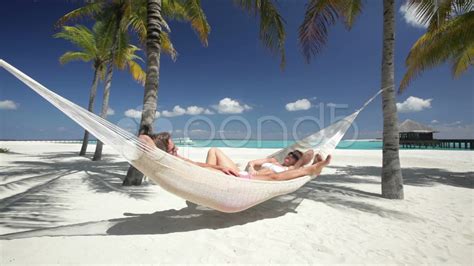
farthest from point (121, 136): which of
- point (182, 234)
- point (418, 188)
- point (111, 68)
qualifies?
point (111, 68)

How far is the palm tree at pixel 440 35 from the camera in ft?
10.1

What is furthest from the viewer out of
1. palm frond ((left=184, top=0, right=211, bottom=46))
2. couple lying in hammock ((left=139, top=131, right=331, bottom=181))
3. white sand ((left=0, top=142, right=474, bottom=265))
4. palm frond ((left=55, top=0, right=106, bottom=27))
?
palm frond ((left=55, top=0, right=106, bottom=27))

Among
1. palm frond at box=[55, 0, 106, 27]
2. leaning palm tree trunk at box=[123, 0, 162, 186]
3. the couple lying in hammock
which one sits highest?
palm frond at box=[55, 0, 106, 27]

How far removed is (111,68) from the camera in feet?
20.5

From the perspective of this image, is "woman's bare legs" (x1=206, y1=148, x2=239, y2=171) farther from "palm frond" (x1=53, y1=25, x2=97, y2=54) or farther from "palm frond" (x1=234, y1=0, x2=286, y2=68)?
"palm frond" (x1=53, y1=25, x2=97, y2=54)

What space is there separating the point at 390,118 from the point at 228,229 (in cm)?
236

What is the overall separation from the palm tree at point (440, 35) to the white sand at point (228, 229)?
229 cm

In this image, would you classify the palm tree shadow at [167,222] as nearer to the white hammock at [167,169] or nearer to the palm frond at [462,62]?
the white hammock at [167,169]

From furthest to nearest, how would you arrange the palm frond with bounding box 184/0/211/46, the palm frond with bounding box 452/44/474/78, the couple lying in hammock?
the palm frond with bounding box 452/44/474/78 < the palm frond with bounding box 184/0/211/46 < the couple lying in hammock

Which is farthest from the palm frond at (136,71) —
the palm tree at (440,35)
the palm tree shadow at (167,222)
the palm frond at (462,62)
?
the palm frond at (462,62)

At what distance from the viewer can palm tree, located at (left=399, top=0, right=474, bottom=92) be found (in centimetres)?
309

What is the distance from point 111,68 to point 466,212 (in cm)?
731

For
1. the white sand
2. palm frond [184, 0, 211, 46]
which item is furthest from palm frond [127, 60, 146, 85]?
the white sand

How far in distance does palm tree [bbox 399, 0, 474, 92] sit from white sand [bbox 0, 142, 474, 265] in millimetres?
2293
